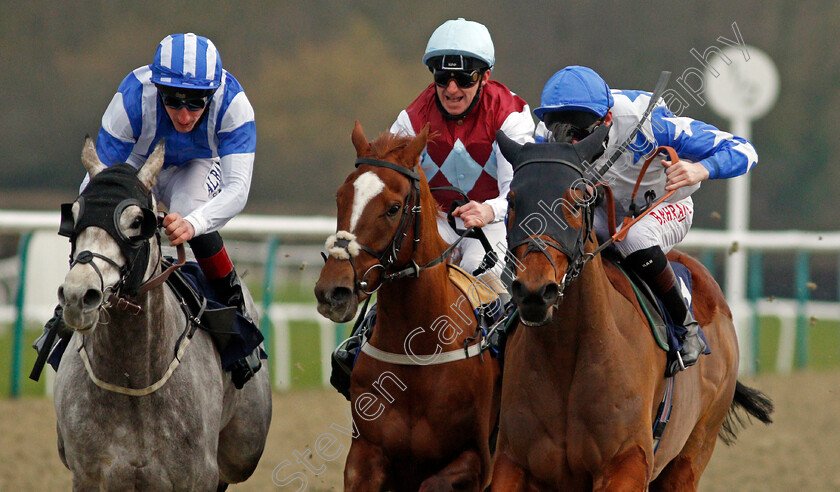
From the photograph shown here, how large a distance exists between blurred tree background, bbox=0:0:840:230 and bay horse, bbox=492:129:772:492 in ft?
40.1

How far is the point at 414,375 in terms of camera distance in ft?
13.0

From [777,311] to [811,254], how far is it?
0.72 meters

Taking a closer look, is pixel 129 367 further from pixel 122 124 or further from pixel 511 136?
pixel 511 136

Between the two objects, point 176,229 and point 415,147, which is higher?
point 415,147

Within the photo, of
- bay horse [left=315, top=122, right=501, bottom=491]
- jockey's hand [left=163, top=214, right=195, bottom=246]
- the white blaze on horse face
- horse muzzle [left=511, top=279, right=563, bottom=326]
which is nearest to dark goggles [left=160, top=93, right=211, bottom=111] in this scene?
jockey's hand [left=163, top=214, right=195, bottom=246]

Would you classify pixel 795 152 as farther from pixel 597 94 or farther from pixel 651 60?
pixel 597 94

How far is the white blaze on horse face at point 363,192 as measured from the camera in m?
3.60

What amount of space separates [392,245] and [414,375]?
543 mm

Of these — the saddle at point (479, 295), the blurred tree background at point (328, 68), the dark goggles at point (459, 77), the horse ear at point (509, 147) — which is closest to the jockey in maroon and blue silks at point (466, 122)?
the dark goggles at point (459, 77)

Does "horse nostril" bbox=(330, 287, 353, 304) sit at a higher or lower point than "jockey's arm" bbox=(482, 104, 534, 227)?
lower

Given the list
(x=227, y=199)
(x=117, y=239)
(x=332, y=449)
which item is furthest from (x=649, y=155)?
(x=332, y=449)

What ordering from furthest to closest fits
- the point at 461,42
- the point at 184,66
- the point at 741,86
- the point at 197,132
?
the point at 741,86 → the point at 461,42 → the point at 197,132 → the point at 184,66

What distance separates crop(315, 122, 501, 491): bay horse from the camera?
382 centimetres

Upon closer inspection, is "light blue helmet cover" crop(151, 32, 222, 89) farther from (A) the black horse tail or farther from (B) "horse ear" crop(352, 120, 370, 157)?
(A) the black horse tail
